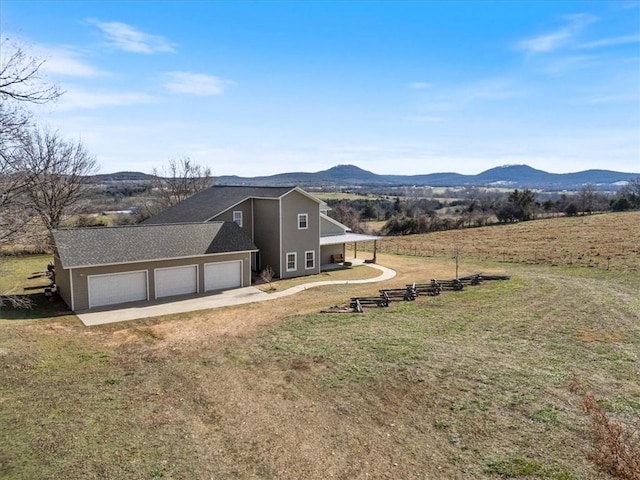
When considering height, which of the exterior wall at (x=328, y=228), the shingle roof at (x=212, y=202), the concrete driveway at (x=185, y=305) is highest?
the shingle roof at (x=212, y=202)

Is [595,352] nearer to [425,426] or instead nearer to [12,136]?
[425,426]

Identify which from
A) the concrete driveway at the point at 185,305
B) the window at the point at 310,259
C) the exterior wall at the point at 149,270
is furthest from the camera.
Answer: the window at the point at 310,259

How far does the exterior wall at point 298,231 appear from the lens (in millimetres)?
29969

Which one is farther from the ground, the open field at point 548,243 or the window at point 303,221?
the window at point 303,221

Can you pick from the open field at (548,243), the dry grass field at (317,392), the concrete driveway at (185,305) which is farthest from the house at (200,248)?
the open field at (548,243)

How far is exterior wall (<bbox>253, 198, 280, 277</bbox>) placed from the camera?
98.1 ft

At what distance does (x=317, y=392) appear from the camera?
12.6 meters

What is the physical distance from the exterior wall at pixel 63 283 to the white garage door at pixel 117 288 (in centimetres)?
99

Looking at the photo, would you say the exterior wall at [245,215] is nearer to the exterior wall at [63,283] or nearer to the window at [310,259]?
the window at [310,259]

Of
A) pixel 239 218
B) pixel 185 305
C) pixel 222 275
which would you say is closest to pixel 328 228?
pixel 239 218

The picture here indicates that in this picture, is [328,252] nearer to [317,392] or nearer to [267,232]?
[267,232]

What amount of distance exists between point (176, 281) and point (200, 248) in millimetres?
2314

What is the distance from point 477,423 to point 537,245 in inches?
1621

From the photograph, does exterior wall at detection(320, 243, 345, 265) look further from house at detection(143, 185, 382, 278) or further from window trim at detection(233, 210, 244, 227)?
window trim at detection(233, 210, 244, 227)
